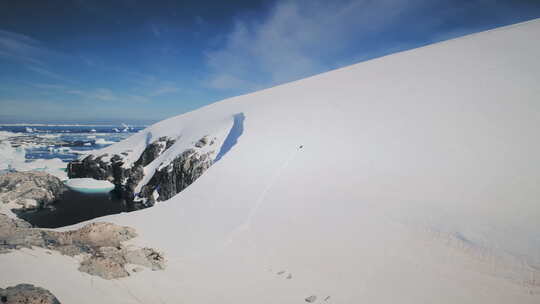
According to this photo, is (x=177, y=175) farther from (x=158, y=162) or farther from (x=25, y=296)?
(x=25, y=296)

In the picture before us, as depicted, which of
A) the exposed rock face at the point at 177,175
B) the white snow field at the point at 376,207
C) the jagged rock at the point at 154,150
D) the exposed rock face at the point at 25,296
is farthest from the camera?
the jagged rock at the point at 154,150

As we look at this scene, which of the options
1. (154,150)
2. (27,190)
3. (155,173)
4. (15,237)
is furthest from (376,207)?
(27,190)

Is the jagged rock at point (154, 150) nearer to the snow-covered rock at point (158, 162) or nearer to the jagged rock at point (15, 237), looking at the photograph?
the snow-covered rock at point (158, 162)

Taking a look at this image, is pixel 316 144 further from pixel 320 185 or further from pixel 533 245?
pixel 533 245

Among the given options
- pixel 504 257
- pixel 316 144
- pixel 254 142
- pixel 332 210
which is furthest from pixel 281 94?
pixel 504 257

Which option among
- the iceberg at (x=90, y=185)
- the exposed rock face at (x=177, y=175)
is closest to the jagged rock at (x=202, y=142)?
the exposed rock face at (x=177, y=175)

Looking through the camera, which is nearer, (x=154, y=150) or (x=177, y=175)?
(x=177, y=175)
